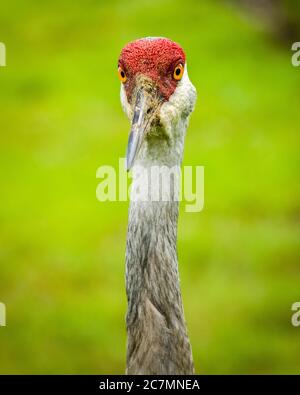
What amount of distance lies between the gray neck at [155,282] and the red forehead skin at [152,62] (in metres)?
0.16

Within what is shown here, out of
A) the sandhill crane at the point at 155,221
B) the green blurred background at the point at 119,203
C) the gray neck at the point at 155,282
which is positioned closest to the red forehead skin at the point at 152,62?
the sandhill crane at the point at 155,221

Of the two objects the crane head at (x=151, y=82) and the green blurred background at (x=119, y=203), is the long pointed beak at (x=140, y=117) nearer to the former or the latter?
the crane head at (x=151, y=82)

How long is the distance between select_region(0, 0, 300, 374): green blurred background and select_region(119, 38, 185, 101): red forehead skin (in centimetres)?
257

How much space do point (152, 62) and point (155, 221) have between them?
50cm

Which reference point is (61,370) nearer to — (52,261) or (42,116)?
(52,261)

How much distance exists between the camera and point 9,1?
841 cm

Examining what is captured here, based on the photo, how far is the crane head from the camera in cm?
242

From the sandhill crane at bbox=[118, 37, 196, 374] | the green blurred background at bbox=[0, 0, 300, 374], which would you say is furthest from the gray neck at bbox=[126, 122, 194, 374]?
the green blurred background at bbox=[0, 0, 300, 374]

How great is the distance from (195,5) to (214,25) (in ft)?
1.49

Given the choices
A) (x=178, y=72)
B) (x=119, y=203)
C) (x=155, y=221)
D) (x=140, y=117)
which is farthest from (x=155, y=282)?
(x=119, y=203)

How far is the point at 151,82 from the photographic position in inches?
96.0

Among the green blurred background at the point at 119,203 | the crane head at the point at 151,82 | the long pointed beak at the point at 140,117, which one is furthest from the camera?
the green blurred background at the point at 119,203

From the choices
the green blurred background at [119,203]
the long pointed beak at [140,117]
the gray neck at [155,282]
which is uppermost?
A: the green blurred background at [119,203]

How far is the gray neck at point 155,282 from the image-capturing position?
8.14 feet
